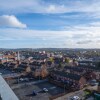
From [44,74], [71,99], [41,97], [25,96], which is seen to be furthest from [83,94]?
[44,74]

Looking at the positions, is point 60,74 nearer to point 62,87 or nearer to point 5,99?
point 62,87

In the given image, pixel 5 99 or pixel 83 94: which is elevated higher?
pixel 5 99

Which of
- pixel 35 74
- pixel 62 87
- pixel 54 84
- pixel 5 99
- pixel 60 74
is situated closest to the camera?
pixel 5 99

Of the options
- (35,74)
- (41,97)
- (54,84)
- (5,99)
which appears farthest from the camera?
(35,74)

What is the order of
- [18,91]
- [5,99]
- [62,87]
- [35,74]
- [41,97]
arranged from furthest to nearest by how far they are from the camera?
[35,74] < [62,87] < [18,91] < [41,97] < [5,99]

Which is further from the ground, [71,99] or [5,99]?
[5,99]

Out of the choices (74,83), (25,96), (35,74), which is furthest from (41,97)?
(35,74)

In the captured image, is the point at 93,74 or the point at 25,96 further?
the point at 93,74

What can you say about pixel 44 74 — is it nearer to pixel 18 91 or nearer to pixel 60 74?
Answer: pixel 60 74

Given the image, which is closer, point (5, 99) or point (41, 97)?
point (5, 99)
